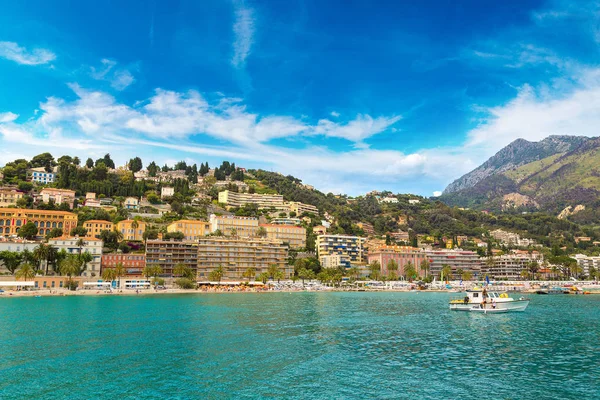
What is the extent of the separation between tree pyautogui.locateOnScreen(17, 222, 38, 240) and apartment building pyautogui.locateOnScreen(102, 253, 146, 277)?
1630cm

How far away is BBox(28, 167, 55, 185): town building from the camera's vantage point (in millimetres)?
151750

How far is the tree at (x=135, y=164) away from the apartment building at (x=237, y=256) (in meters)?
83.7

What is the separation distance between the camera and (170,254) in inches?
4454

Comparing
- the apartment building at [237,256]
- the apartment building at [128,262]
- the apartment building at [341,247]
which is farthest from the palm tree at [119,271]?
the apartment building at [341,247]

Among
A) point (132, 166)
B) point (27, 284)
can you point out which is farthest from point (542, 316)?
point (132, 166)

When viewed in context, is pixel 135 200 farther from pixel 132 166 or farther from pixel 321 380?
pixel 321 380

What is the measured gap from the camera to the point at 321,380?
74.7 ft

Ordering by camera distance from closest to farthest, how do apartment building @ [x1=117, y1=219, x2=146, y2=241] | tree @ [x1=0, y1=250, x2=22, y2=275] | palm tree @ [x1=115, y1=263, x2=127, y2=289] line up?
1. tree @ [x1=0, y1=250, x2=22, y2=275]
2. palm tree @ [x1=115, y1=263, x2=127, y2=289]
3. apartment building @ [x1=117, y1=219, x2=146, y2=241]

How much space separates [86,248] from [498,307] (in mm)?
84119

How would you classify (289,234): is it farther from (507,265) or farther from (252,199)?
(507,265)

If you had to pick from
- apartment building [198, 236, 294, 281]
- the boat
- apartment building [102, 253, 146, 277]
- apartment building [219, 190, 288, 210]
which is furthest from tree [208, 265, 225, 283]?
apartment building [219, 190, 288, 210]

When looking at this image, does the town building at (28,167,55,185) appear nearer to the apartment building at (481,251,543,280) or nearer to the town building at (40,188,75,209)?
the town building at (40,188,75,209)

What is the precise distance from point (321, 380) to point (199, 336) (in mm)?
14967

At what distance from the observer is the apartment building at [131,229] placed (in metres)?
121
